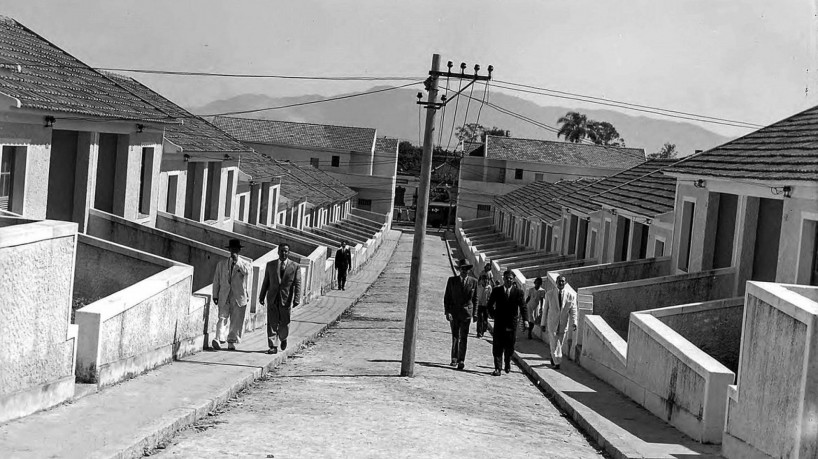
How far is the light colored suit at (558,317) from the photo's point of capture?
19.0 metres

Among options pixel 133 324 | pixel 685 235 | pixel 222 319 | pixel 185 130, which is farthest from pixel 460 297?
pixel 185 130

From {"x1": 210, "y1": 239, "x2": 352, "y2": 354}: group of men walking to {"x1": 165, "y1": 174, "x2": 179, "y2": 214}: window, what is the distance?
38.1 ft

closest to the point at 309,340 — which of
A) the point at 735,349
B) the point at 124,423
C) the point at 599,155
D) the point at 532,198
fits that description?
the point at 735,349

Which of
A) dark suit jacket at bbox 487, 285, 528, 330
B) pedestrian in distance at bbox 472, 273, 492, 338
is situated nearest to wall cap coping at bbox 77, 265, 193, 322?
dark suit jacket at bbox 487, 285, 528, 330

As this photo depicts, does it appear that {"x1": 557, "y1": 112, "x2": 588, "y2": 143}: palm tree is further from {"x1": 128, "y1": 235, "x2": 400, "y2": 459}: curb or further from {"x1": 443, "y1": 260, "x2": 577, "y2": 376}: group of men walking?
{"x1": 128, "y1": 235, "x2": 400, "y2": 459}: curb

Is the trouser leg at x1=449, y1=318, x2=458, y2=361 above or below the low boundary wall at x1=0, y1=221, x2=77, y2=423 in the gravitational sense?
below

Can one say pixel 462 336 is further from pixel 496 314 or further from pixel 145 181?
Result: pixel 145 181

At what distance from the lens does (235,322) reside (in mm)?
16547

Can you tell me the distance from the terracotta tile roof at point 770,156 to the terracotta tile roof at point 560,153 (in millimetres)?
69628

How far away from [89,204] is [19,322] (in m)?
10.9

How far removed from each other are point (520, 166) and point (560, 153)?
4359mm

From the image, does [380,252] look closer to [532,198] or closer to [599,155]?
[532,198]

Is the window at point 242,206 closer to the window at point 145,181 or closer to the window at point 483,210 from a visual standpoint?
the window at point 145,181

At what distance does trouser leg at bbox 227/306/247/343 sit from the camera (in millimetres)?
16420
